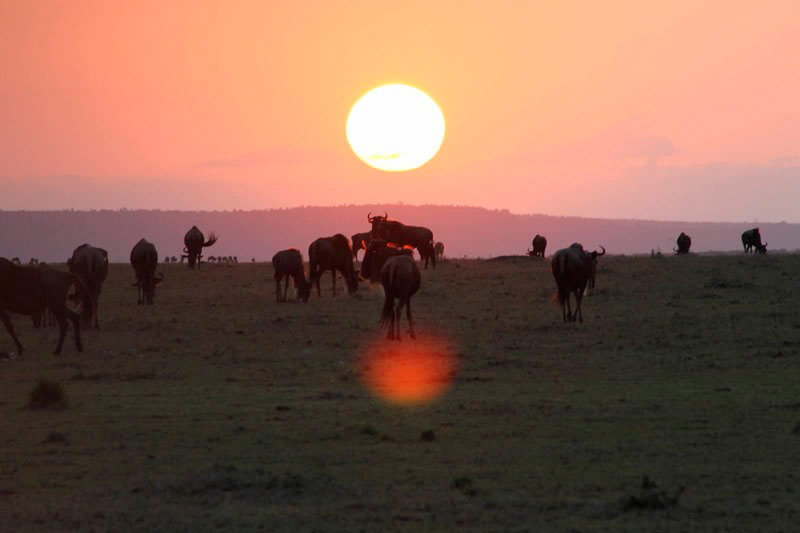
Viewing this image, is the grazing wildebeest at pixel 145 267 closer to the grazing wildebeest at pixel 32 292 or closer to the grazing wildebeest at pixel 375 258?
the grazing wildebeest at pixel 375 258

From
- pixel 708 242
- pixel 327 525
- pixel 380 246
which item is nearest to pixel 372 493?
pixel 327 525

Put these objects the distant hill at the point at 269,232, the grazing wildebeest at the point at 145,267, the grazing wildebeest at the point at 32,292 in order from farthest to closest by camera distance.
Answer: the distant hill at the point at 269,232 < the grazing wildebeest at the point at 145,267 < the grazing wildebeest at the point at 32,292

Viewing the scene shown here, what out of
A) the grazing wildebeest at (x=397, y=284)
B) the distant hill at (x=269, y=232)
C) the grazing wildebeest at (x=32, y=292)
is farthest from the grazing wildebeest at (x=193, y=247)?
the distant hill at (x=269, y=232)

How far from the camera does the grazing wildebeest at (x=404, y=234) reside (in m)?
44.6

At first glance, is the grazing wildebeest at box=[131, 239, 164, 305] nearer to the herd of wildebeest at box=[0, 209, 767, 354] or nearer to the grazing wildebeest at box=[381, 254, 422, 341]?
the herd of wildebeest at box=[0, 209, 767, 354]

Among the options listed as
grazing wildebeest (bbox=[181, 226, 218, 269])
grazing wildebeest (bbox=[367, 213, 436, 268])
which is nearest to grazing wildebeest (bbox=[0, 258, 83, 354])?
grazing wildebeest (bbox=[367, 213, 436, 268])

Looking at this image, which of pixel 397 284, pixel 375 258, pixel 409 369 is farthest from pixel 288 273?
pixel 409 369

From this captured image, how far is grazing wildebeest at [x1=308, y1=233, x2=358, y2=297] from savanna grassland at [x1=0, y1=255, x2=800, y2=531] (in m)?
6.49

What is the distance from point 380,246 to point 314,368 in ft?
46.9

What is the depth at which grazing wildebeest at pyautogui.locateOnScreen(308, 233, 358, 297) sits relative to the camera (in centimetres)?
3559

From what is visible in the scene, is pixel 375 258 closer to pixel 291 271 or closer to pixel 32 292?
pixel 291 271

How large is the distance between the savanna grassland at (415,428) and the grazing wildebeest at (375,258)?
347 cm

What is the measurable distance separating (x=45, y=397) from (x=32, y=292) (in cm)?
705

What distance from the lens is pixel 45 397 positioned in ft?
51.7
